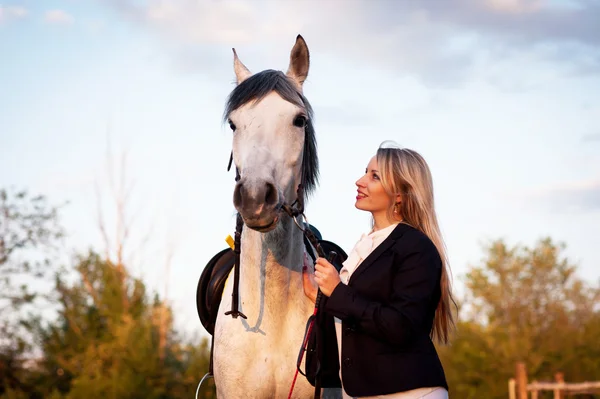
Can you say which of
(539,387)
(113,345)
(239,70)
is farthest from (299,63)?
(113,345)

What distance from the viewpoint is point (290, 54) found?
11.9ft

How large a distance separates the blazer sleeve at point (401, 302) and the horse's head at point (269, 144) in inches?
18.9

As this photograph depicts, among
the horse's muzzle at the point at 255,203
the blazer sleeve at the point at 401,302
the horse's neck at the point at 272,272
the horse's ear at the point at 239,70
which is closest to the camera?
the blazer sleeve at the point at 401,302

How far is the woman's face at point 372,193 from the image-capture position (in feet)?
9.58

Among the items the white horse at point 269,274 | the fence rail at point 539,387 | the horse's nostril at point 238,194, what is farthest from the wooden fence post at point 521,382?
the horse's nostril at point 238,194

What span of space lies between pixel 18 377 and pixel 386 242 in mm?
17955

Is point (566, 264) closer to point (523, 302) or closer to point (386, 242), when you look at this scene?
point (523, 302)

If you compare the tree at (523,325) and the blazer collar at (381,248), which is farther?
the tree at (523,325)

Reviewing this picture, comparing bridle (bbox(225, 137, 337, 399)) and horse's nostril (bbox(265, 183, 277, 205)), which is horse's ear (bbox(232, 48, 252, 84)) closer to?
bridle (bbox(225, 137, 337, 399))

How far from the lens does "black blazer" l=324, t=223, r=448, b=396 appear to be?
258 centimetres

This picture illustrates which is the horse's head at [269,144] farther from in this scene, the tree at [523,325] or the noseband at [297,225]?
the tree at [523,325]

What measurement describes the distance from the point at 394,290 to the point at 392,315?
152mm

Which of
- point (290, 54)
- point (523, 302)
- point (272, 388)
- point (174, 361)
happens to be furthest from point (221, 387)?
point (523, 302)

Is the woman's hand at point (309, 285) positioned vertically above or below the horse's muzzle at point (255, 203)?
below
